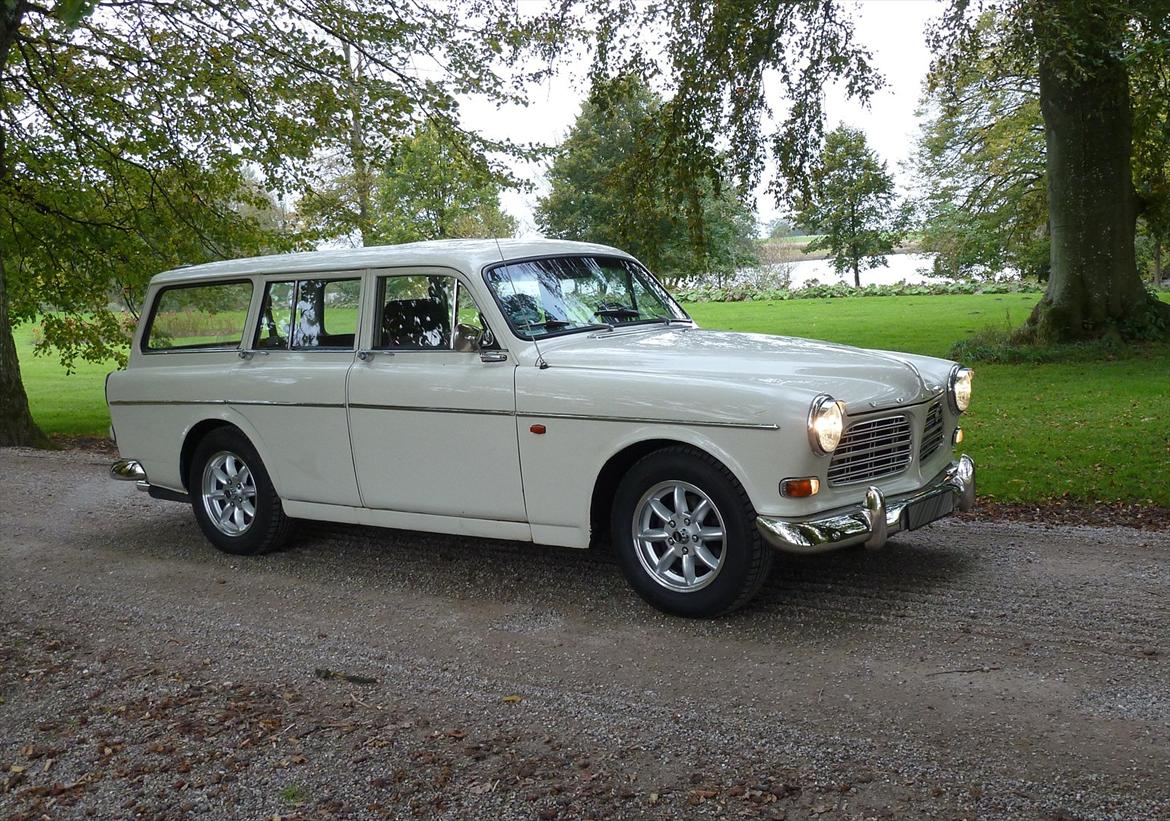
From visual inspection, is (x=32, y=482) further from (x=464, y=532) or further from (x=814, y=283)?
(x=814, y=283)

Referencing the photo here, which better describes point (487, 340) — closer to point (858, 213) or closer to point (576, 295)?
point (576, 295)

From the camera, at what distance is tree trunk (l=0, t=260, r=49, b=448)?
14383 mm

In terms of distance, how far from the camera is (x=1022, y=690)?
4.40 meters

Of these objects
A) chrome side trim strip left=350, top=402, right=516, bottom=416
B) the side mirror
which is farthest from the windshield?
chrome side trim strip left=350, top=402, right=516, bottom=416

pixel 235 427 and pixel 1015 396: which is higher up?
pixel 235 427

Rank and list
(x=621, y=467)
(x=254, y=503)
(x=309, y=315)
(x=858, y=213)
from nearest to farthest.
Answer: (x=621, y=467) → (x=309, y=315) → (x=254, y=503) → (x=858, y=213)

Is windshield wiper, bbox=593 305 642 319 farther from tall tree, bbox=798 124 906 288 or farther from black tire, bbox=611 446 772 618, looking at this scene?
tall tree, bbox=798 124 906 288

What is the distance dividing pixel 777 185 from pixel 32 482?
9963 millimetres

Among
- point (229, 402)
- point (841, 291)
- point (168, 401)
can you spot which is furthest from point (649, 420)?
point (841, 291)

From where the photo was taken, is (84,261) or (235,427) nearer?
(235,427)

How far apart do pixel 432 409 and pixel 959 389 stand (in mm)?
2992

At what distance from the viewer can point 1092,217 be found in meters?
17.3

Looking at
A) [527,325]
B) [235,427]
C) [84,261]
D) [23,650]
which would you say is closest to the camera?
[23,650]

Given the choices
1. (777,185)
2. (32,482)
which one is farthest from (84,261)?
(777,185)
